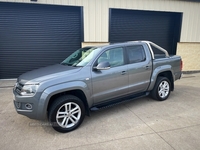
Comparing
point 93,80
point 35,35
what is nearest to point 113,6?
point 35,35

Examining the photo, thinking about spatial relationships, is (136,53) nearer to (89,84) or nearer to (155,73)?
(155,73)

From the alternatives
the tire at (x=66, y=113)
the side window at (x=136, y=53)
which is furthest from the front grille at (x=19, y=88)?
the side window at (x=136, y=53)

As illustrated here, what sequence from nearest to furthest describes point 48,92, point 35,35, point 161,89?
point 48,92 → point 161,89 → point 35,35

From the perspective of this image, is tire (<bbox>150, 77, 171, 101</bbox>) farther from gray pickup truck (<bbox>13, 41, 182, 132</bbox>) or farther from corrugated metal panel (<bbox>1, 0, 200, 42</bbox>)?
corrugated metal panel (<bbox>1, 0, 200, 42</bbox>)

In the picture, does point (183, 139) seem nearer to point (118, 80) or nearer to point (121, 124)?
point (121, 124)

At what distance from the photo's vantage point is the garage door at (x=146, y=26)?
7.80m

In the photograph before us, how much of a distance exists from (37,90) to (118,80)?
1797 mm

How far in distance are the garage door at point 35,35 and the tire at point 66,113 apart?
15.6ft

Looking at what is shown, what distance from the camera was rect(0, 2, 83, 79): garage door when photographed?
6738 mm

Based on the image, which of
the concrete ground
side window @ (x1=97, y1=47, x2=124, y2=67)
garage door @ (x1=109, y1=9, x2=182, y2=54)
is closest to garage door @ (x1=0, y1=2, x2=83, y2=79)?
garage door @ (x1=109, y1=9, x2=182, y2=54)

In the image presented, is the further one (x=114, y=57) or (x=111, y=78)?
(x=114, y=57)

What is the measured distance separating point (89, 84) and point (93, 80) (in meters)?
0.12

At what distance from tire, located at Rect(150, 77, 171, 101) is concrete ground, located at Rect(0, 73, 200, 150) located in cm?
27

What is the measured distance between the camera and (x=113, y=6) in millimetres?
7250
